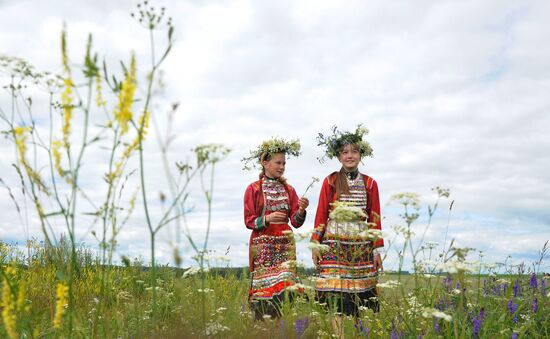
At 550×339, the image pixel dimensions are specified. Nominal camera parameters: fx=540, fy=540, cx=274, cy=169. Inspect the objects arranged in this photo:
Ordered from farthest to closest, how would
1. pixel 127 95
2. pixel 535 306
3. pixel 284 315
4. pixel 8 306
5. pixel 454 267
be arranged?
pixel 535 306 → pixel 284 315 → pixel 454 267 → pixel 8 306 → pixel 127 95

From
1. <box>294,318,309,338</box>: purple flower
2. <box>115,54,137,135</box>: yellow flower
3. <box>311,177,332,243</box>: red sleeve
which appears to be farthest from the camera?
<box>311,177,332,243</box>: red sleeve

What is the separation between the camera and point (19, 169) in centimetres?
277

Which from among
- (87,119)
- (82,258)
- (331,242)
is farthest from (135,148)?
(82,258)

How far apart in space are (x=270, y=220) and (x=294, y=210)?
0.44 meters

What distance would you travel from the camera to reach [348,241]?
6.04m

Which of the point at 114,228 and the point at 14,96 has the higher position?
the point at 14,96

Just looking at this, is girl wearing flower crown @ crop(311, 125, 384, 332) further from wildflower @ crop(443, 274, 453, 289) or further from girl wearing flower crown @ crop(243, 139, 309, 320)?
wildflower @ crop(443, 274, 453, 289)

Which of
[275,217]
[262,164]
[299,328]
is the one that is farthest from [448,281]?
[262,164]

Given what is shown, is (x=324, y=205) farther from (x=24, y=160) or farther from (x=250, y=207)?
(x=24, y=160)

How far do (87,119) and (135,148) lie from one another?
246 millimetres

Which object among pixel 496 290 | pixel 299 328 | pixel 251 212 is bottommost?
pixel 299 328

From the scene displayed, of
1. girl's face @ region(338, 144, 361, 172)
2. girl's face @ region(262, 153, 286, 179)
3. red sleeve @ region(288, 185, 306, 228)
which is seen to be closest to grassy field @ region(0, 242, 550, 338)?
red sleeve @ region(288, 185, 306, 228)

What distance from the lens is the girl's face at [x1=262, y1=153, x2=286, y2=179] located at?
689 cm

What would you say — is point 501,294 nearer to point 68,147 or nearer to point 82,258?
point 68,147
